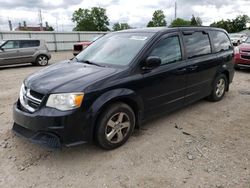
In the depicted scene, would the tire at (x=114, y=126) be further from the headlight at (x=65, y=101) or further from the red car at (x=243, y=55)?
the red car at (x=243, y=55)

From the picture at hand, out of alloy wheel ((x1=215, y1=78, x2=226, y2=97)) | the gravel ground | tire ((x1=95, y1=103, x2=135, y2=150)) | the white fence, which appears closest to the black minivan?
tire ((x1=95, y1=103, x2=135, y2=150))

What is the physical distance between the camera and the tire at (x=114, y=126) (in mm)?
3521

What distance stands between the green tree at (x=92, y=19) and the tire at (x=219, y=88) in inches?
2596

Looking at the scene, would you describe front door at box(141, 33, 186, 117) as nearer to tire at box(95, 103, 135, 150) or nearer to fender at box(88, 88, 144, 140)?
fender at box(88, 88, 144, 140)

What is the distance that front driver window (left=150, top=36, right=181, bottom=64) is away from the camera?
4.25 m

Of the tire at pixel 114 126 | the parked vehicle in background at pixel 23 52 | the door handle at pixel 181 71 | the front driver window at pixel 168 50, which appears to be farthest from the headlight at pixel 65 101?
the parked vehicle in background at pixel 23 52

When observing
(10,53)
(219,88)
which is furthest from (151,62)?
(10,53)

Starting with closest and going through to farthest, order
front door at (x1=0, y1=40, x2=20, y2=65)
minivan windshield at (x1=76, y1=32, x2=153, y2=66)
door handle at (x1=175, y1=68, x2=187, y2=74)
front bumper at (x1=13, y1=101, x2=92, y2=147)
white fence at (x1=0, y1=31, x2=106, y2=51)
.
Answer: front bumper at (x1=13, y1=101, x2=92, y2=147), minivan windshield at (x1=76, y1=32, x2=153, y2=66), door handle at (x1=175, y1=68, x2=187, y2=74), front door at (x1=0, y1=40, x2=20, y2=65), white fence at (x1=0, y1=31, x2=106, y2=51)

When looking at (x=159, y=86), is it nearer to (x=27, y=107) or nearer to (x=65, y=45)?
(x=27, y=107)

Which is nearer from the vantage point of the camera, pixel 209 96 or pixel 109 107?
pixel 109 107

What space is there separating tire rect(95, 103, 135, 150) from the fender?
102 mm

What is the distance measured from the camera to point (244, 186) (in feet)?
9.68

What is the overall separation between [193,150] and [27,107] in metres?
2.43

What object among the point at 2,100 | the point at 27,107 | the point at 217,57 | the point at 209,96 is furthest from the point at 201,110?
the point at 2,100
